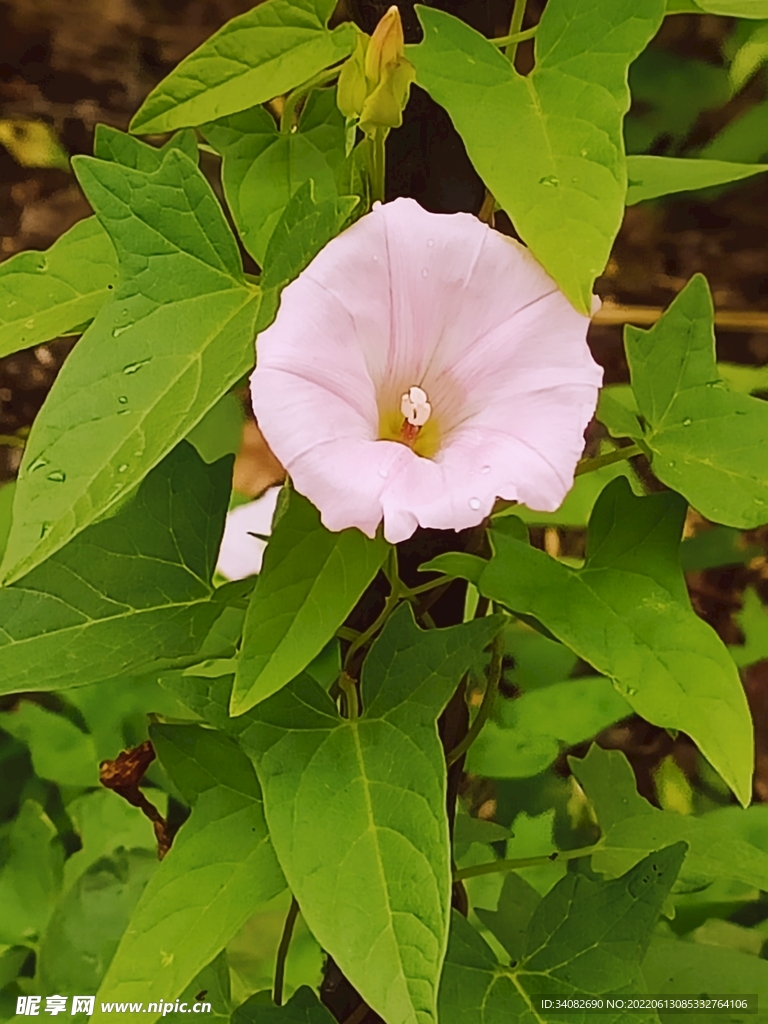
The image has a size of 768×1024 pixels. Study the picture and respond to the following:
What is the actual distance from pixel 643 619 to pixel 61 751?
0.45 meters

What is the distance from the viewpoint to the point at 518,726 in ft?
1.96

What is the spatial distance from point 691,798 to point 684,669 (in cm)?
55

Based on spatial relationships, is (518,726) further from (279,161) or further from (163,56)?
(163,56)

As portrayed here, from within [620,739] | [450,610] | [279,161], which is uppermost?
[279,161]

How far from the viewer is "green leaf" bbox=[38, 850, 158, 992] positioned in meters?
0.49

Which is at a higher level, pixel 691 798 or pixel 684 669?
pixel 684 669

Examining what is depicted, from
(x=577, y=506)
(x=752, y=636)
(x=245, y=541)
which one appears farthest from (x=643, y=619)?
(x=752, y=636)

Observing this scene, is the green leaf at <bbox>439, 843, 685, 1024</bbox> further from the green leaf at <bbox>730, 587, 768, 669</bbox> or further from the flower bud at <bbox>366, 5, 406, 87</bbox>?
the green leaf at <bbox>730, 587, 768, 669</bbox>

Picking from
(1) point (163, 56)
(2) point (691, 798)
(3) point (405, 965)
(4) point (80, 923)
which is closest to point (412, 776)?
(3) point (405, 965)

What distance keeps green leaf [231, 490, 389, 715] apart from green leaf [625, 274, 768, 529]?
11 centimetres

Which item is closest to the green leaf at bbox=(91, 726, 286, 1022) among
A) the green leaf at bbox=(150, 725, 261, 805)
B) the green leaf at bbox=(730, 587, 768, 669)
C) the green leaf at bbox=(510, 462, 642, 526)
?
the green leaf at bbox=(150, 725, 261, 805)

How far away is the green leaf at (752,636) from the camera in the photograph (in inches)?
30.4

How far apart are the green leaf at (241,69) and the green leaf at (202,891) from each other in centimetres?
20

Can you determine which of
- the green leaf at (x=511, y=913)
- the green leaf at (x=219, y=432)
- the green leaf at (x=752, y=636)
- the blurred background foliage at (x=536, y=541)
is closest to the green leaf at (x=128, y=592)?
the blurred background foliage at (x=536, y=541)
